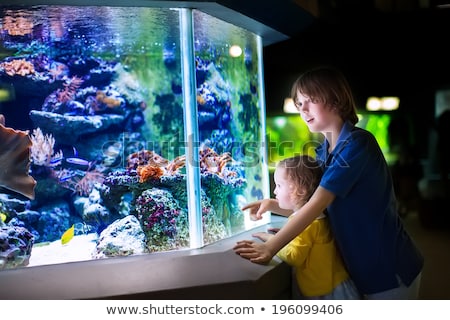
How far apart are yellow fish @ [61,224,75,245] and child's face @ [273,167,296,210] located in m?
1.18

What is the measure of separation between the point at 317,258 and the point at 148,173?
1.09 meters

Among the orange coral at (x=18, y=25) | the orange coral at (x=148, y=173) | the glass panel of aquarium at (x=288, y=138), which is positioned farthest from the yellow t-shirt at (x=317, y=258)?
the orange coral at (x=18, y=25)

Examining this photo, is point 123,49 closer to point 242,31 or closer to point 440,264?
point 242,31

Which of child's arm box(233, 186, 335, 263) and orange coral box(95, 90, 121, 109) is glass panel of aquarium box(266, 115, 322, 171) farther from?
orange coral box(95, 90, 121, 109)

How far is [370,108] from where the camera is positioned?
2.74 metres

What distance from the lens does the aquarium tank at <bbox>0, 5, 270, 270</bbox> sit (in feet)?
8.15

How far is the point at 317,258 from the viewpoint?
213 centimetres

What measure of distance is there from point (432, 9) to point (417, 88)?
45 cm

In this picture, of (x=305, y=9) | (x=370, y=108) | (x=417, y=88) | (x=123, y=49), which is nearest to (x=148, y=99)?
(x=123, y=49)

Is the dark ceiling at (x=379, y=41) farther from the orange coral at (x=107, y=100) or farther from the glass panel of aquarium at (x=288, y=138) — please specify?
the orange coral at (x=107, y=100)

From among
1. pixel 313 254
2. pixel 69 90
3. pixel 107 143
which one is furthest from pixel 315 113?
pixel 69 90

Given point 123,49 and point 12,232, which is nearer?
point 12,232

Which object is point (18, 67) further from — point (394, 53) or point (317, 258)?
point (394, 53)
